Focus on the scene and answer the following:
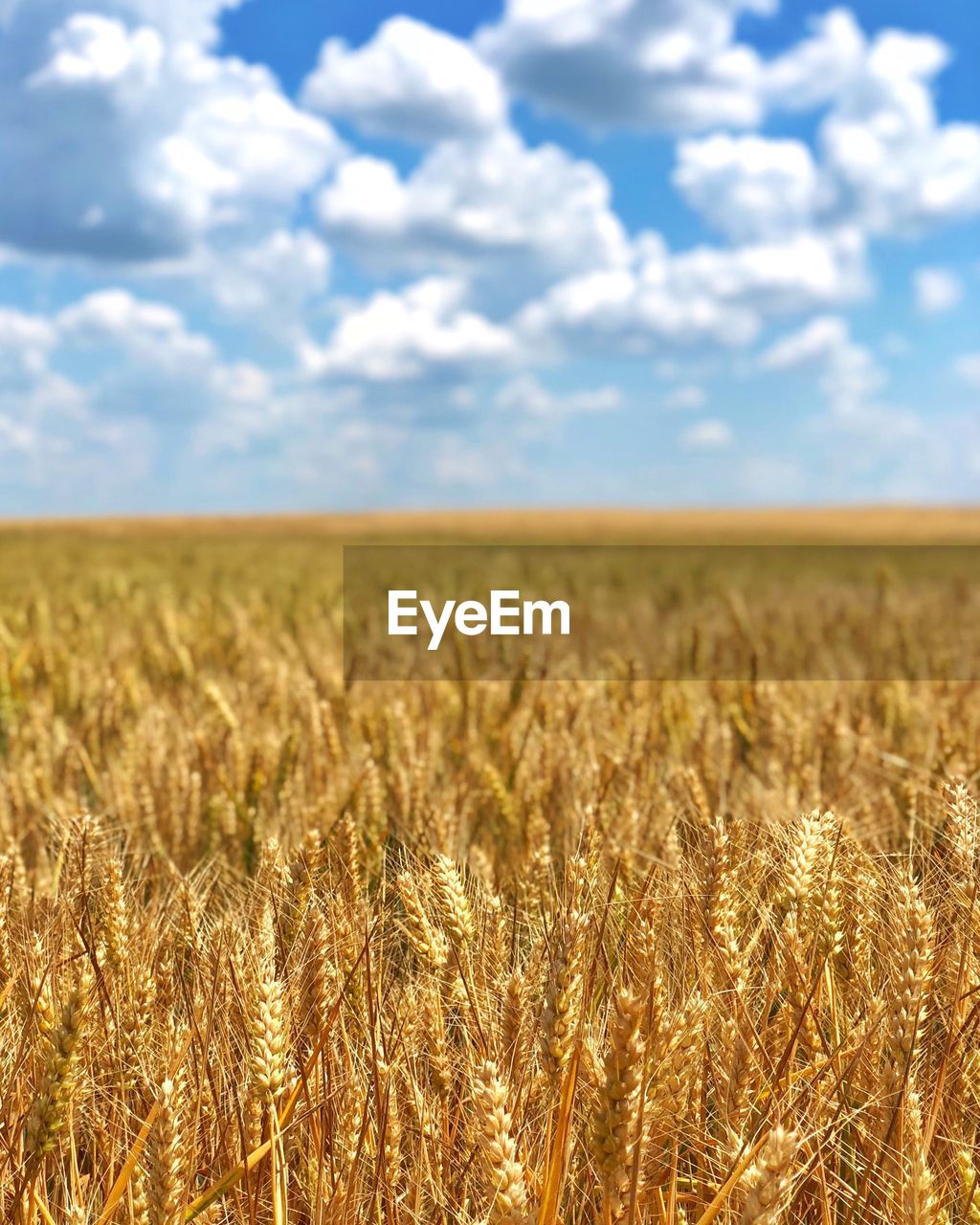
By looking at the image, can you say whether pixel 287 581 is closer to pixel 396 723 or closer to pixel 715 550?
pixel 396 723

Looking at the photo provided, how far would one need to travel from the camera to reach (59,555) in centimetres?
1633

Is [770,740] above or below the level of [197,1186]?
above

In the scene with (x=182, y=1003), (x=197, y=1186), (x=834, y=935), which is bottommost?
(x=197, y=1186)

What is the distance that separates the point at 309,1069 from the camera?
4.58 feet

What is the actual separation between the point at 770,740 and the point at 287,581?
27.1 feet

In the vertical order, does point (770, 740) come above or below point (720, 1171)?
above

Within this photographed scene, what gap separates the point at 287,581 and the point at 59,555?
6.89 meters

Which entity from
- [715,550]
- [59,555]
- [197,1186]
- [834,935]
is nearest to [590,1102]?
→ [834,935]

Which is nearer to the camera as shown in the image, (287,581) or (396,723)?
(396,723)

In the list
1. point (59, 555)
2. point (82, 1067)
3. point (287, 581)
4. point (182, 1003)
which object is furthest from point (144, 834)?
point (59, 555)

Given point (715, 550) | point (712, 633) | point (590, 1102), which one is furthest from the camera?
point (715, 550)

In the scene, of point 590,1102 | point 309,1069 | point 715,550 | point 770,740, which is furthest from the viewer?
point 715,550

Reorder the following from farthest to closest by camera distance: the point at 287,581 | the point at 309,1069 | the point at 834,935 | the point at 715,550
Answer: the point at 715,550, the point at 287,581, the point at 834,935, the point at 309,1069

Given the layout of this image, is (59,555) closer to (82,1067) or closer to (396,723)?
(396,723)
